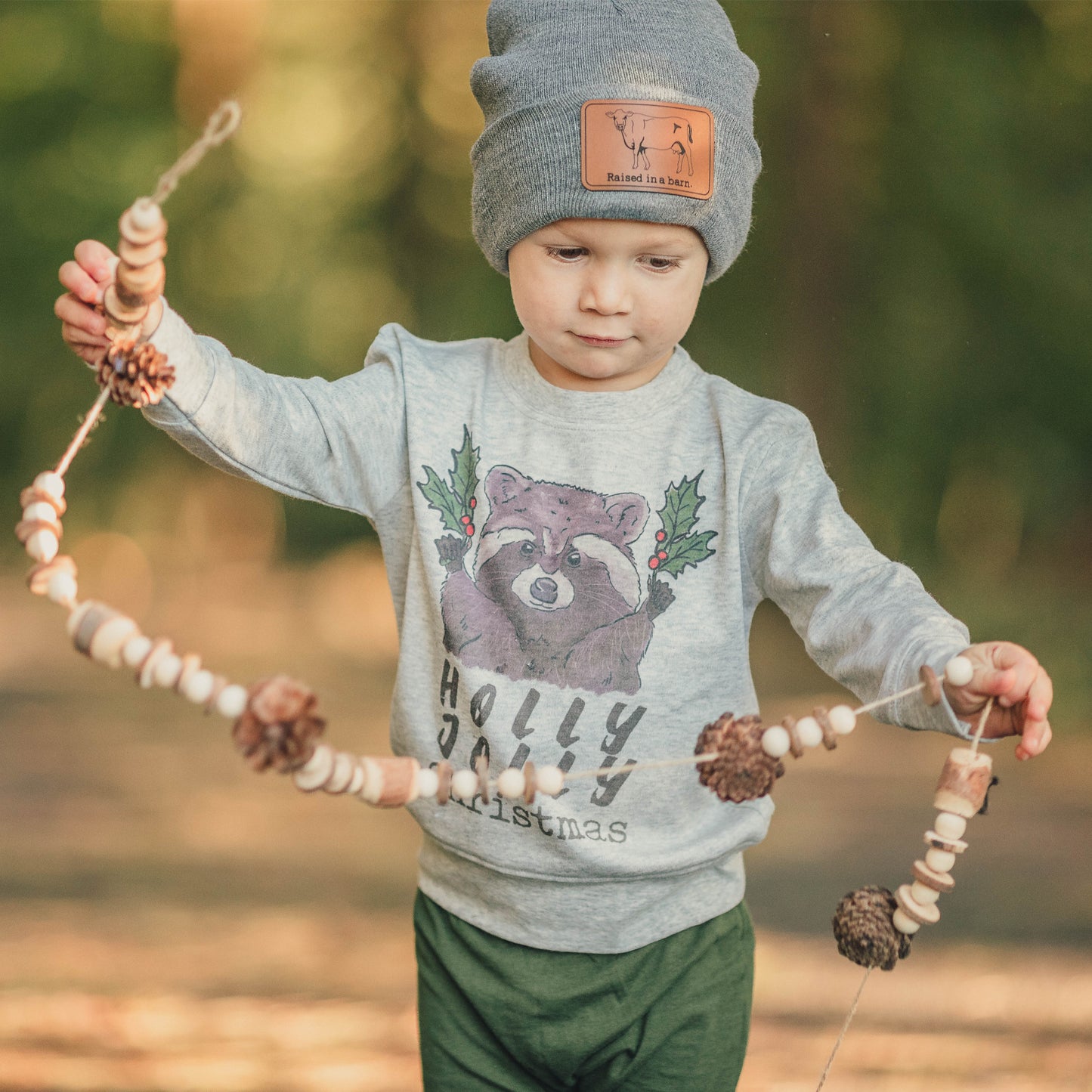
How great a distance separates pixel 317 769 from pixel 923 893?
0.42 m

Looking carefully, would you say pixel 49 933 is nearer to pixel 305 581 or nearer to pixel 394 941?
pixel 394 941

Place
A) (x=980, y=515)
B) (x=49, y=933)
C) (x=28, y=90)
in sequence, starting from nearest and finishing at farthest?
(x=49, y=933)
(x=980, y=515)
(x=28, y=90)

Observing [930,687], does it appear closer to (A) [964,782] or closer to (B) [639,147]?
(A) [964,782]

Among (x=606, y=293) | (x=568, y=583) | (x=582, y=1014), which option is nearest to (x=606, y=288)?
(x=606, y=293)

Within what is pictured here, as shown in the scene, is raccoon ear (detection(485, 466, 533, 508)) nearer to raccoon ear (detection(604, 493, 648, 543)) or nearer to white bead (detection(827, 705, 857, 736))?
raccoon ear (detection(604, 493, 648, 543))

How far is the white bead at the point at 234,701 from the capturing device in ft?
2.50

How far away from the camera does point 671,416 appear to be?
3.44 ft

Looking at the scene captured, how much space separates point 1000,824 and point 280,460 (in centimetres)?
201

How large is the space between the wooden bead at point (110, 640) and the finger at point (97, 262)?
24cm

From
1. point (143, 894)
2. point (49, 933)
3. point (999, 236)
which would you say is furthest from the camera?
point (999, 236)

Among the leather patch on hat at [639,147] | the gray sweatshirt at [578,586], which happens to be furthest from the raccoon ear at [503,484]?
the leather patch on hat at [639,147]

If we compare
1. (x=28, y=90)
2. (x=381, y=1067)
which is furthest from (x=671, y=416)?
(x=28, y=90)

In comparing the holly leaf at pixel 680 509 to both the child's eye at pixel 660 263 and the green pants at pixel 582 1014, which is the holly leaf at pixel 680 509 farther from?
the green pants at pixel 582 1014

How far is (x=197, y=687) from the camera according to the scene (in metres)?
0.77
